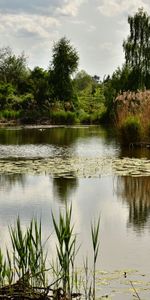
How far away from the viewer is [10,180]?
1107 centimetres

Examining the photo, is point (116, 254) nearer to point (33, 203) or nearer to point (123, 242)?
point (123, 242)

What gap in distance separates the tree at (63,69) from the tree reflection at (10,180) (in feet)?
118

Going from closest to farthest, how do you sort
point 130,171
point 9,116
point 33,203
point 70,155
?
point 33,203 < point 130,171 < point 70,155 < point 9,116

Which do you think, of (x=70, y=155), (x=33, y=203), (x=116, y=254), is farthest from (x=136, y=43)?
(x=116, y=254)

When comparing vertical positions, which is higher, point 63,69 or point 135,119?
point 63,69

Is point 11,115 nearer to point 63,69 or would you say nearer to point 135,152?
point 63,69

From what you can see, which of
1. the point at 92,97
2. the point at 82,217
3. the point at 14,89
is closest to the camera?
the point at 82,217

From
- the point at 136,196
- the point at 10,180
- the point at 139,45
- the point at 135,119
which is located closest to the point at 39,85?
the point at 139,45

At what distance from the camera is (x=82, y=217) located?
7.77 meters

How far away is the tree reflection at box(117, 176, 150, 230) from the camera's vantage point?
7.54 metres

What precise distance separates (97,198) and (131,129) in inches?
345

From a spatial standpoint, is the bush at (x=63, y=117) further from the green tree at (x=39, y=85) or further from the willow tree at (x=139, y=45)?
the willow tree at (x=139, y=45)

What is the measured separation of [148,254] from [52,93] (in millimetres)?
42210

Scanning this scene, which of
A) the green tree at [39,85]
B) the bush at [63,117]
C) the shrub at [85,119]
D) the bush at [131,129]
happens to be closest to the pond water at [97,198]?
the bush at [131,129]
